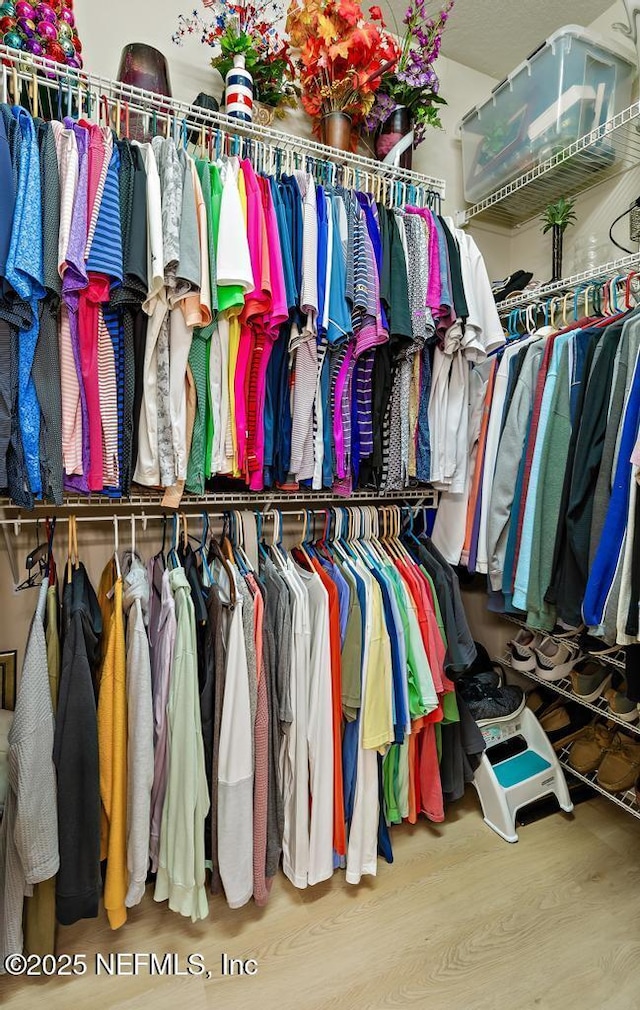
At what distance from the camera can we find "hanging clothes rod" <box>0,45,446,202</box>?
121 cm

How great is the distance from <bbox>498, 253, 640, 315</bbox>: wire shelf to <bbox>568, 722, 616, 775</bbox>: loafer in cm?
155

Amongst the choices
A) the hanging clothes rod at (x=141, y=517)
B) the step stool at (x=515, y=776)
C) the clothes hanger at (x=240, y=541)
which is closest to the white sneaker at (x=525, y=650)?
the step stool at (x=515, y=776)

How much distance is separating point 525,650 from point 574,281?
4.35 feet

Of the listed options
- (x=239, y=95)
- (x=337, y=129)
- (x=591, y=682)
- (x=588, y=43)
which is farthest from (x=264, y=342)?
(x=591, y=682)

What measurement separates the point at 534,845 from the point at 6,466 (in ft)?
6.31

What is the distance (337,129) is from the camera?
5.54 feet

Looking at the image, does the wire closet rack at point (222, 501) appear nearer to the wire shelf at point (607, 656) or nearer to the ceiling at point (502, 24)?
the wire shelf at point (607, 656)

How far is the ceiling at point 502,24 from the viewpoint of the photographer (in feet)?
6.33

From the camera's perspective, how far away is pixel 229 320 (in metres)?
1.35

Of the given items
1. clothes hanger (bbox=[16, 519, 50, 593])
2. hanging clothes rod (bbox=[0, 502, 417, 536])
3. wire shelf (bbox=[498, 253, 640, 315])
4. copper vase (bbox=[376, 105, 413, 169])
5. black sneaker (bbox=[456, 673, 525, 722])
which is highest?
copper vase (bbox=[376, 105, 413, 169])

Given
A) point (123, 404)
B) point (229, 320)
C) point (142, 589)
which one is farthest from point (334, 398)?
point (142, 589)

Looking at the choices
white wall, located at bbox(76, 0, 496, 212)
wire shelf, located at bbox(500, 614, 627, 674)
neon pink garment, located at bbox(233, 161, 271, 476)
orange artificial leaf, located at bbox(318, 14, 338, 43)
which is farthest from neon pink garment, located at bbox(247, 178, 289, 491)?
wire shelf, located at bbox(500, 614, 627, 674)

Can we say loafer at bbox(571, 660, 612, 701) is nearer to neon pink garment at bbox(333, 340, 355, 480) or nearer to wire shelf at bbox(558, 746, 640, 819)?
wire shelf at bbox(558, 746, 640, 819)

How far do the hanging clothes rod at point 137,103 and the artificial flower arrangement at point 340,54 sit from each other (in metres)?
0.17
